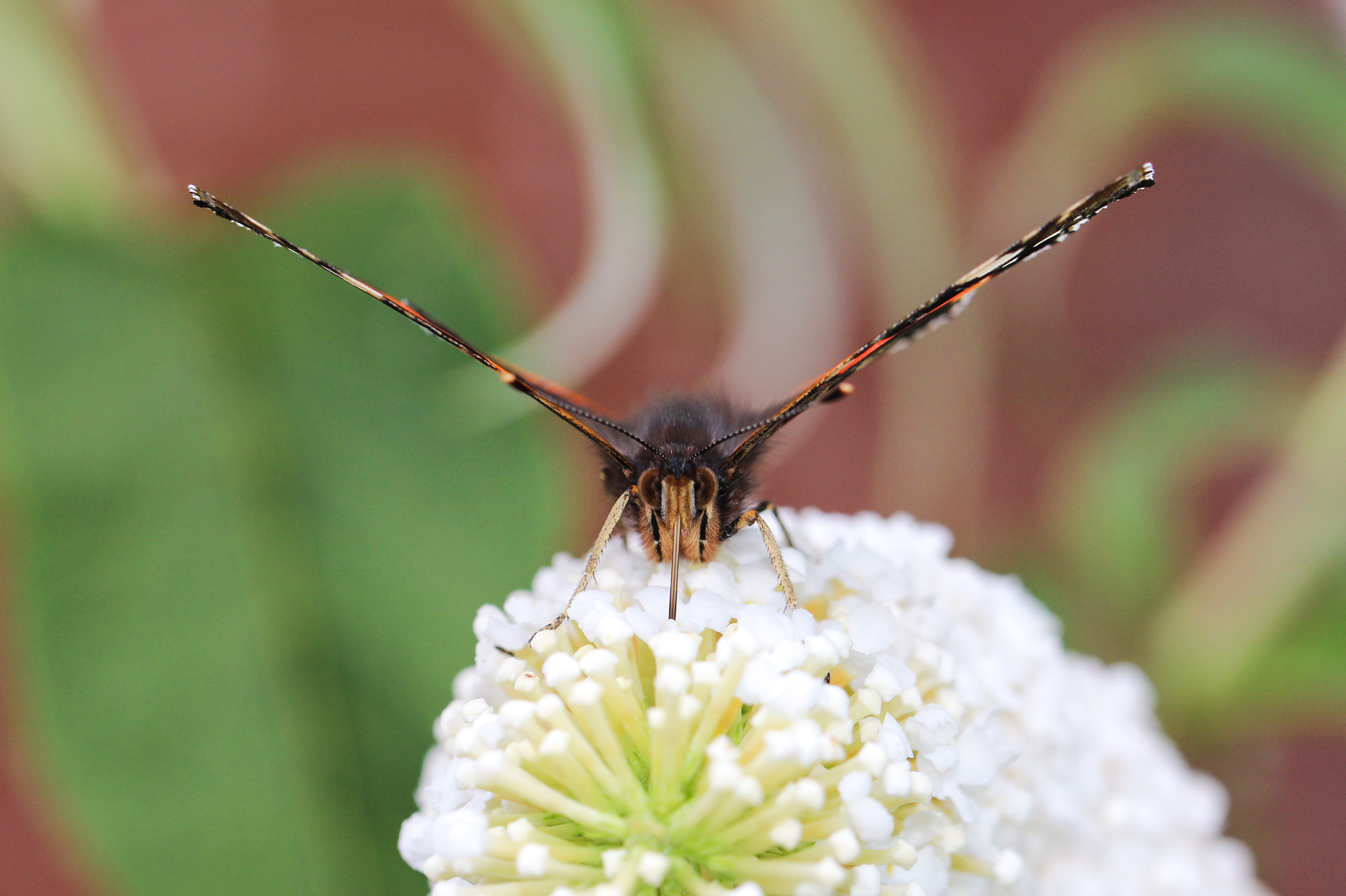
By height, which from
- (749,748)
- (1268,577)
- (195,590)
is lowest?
(749,748)

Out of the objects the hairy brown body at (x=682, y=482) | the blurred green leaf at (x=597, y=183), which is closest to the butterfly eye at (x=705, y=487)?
the hairy brown body at (x=682, y=482)

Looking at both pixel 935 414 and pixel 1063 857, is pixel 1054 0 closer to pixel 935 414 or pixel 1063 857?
pixel 935 414

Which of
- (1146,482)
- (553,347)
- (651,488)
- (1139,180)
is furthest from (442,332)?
(1146,482)

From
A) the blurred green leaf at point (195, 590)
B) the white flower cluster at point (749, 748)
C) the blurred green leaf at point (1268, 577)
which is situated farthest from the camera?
the blurred green leaf at point (1268, 577)

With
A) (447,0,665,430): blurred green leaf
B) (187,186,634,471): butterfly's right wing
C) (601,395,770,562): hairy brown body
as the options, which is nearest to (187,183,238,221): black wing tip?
(187,186,634,471): butterfly's right wing

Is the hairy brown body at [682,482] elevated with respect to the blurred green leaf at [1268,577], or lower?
lower

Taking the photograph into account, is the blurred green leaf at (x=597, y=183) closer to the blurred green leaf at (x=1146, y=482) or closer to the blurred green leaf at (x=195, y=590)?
the blurred green leaf at (x=195, y=590)

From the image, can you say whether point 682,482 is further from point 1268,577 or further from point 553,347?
point 1268,577

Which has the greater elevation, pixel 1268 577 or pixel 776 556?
pixel 1268 577
